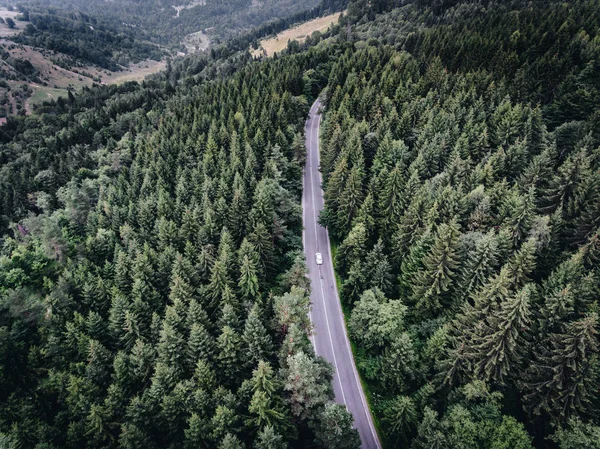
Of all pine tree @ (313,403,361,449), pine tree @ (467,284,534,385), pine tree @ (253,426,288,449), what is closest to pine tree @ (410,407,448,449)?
pine tree @ (313,403,361,449)

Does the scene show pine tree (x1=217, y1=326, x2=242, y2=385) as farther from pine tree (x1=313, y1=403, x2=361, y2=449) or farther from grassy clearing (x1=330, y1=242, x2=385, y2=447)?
grassy clearing (x1=330, y1=242, x2=385, y2=447)

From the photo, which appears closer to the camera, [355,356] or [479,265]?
[479,265]

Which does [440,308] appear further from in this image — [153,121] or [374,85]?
[153,121]

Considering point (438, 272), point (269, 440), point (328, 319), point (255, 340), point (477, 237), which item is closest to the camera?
point (269, 440)

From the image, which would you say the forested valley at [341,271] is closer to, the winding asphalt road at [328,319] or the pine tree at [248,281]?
the pine tree at [248,281]

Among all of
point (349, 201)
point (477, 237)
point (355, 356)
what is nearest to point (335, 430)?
point (355, 356)

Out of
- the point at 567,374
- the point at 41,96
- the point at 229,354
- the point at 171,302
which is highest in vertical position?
the point at 567,374

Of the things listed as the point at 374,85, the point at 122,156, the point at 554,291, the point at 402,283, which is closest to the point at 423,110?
the point at 374,85

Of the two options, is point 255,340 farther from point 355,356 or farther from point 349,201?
point 349,201

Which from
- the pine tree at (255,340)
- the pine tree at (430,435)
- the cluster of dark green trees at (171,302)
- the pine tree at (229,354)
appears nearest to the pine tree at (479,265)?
the pine tree at (430,435)
